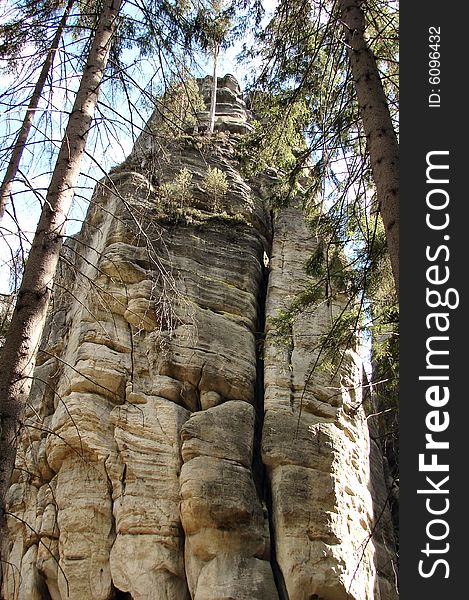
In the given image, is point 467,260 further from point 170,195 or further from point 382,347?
point 170,195

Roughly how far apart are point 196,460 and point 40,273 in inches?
242

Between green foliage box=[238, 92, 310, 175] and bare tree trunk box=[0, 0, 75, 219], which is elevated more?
green foliage box=[238, 92, 310, 175]

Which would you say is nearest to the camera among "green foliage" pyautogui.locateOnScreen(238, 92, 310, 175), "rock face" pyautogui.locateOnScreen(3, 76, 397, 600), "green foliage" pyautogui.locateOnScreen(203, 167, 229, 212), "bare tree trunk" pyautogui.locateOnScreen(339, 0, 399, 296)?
"bare tree trunk" pyautogui.locateOnScreen(339, 0, 399, 296)

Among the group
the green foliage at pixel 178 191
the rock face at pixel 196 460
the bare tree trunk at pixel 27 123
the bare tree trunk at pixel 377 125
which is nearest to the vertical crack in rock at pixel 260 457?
the rock face at pixel 196 460

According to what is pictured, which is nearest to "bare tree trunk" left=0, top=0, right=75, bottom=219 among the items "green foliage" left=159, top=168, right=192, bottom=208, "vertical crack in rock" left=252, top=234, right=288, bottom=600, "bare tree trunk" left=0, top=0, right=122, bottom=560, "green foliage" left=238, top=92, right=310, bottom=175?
"bare tree trunk" left=0, top=0, right=122, bottom=560

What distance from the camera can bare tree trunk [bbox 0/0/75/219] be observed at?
6.31 meters

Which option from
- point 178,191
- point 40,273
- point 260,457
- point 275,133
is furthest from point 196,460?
point 178,191

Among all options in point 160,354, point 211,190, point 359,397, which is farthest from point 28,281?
point 211,190

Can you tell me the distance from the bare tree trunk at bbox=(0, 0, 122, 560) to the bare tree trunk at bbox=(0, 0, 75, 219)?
0.42 m

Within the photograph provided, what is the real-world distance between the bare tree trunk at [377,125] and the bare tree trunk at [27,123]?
2.91m

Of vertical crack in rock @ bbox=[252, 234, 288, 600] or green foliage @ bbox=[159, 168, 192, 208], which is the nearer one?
vertical crack in rock @ bbox=[252, 234, 288, 600]

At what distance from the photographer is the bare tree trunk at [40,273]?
457 centimetres

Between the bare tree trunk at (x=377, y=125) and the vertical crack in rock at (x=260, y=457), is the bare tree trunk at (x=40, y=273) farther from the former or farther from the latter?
the vertical crack in rock at (x=260, y=457)

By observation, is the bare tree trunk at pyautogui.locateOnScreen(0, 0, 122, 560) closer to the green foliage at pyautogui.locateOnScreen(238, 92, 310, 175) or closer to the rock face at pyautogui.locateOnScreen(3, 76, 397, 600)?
the rock face at pyautogui.locateOnScreen(3, 76, 397, 600)
